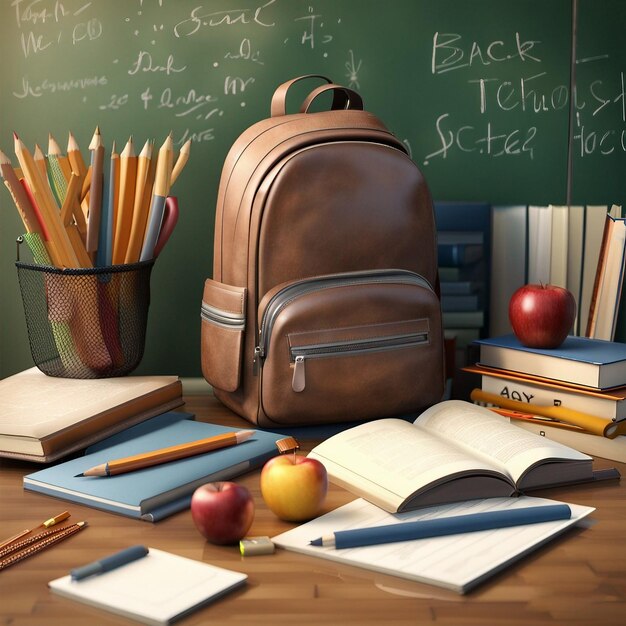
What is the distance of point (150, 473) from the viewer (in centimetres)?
85

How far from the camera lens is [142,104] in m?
1.29

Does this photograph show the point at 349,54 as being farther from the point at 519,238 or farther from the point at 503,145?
the point at 519,238

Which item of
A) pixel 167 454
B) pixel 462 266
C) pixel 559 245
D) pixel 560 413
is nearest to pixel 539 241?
pixel 559 245

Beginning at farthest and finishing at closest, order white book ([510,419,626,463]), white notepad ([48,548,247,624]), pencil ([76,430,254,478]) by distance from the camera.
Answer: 1. white book ([510,419,626,463])
2. pencil ([76,430,254,478])
3. white notepad ([48,548,247,624])

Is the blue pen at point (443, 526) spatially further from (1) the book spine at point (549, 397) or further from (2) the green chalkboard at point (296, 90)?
(2) the green chalkboard at point (296, 90)

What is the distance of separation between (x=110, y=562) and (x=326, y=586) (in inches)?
6.6

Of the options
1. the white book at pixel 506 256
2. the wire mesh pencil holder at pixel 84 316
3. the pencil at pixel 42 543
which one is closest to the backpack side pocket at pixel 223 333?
the wire mesh pencil holder at pixel 84 316

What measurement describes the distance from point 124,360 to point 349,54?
57cm

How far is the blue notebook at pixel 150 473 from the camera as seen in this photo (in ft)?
2.62

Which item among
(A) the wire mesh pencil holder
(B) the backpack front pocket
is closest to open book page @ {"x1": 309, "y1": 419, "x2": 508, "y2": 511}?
(B) the backpack front pocket

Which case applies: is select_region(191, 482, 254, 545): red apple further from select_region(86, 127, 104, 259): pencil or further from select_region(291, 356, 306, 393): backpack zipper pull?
select_region(86, 127, 104, 259): pencil

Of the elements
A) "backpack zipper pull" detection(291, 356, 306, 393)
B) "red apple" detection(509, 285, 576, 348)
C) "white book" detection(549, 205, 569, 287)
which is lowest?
"backpack zipper pull" detection(291, 356, 306, 393)

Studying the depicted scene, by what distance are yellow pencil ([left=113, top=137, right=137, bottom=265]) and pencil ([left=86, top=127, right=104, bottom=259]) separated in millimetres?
26

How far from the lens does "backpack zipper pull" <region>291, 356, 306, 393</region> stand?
1.03 metres
